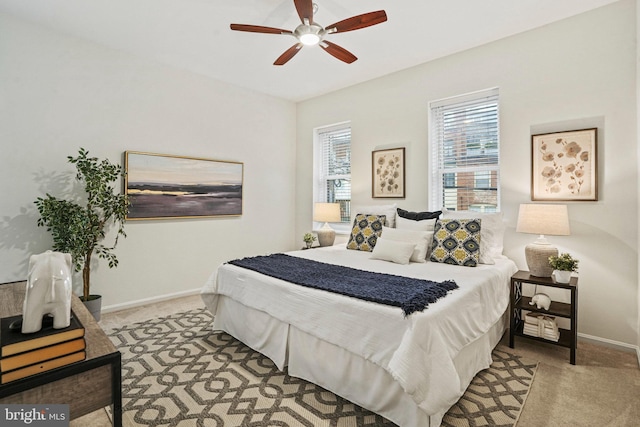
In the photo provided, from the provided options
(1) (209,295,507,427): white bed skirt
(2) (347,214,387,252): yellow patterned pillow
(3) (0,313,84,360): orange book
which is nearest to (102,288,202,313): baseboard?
(1) (209,295,507,427): white bed skirt

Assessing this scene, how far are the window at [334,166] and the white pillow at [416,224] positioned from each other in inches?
55.1

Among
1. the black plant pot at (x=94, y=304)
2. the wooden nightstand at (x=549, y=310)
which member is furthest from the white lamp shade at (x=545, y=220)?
the black plant pot at (x=94, y=304)

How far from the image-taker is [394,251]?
300 cm

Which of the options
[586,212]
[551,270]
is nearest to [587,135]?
[586,212]

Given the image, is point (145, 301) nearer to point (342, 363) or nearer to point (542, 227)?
point (342, 363)

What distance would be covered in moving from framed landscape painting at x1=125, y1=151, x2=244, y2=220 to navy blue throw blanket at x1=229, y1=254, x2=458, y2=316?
61.5 inches

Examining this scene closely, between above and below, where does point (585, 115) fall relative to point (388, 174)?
above

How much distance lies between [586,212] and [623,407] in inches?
60.7

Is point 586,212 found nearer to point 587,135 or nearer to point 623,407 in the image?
point 587,135

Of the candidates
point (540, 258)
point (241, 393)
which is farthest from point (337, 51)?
point (241, 393)

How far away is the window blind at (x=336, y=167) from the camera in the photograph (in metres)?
4.85

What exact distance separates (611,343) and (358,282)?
228 cm

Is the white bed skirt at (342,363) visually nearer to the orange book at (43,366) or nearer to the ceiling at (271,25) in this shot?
the orange book at (43,366)

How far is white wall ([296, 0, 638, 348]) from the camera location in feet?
8.84
